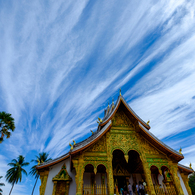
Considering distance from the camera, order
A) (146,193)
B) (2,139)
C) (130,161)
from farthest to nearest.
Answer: (2,139)
(130,161)
(146,193)

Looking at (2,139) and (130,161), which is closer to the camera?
(130,161)

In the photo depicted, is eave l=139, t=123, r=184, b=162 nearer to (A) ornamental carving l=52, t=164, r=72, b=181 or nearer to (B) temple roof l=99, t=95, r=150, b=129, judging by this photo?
(B) temple roof l=99, t=95, r=150, b=129

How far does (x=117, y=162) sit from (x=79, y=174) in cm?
458

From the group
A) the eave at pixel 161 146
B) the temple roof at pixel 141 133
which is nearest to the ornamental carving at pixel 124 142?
the temple roof at pixel 141 133

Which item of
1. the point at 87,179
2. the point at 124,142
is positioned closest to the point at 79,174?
the point at 87,179

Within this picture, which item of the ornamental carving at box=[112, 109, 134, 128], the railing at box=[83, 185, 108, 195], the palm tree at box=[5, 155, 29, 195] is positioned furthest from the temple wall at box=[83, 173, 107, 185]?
the palm tree at box=[5, 155, 29, 195]

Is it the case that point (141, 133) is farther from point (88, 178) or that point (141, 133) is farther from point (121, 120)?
point (88, 178)

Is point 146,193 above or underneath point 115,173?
underneath

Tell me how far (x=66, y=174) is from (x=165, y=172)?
27.6 ft

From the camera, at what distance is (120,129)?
37.1ft

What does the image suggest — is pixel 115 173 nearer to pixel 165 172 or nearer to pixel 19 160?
pixel 165 172

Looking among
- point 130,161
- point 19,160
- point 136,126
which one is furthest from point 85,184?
point 19,160

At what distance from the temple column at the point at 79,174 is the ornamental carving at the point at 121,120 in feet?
Result: 13.0

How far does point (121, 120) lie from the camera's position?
11.9 m
